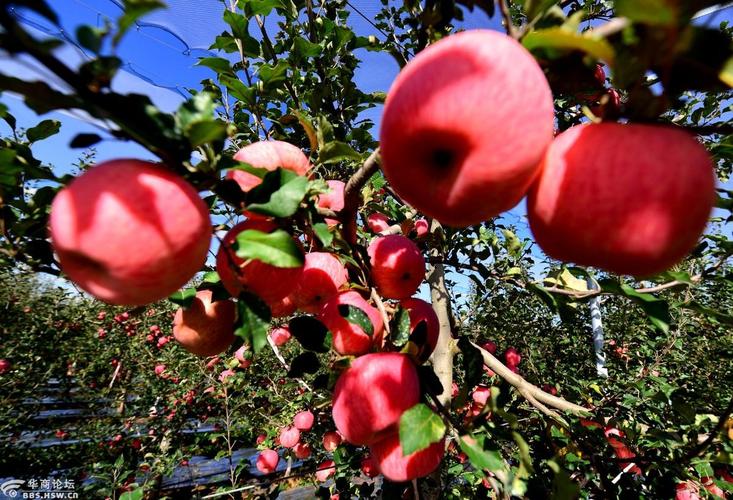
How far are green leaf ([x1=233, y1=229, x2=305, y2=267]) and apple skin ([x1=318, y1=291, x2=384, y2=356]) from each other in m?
0.35

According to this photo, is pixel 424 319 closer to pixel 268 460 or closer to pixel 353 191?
pixel 353 191

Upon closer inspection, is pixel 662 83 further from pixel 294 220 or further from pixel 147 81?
pixel 147 81

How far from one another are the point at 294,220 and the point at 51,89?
1.66ft

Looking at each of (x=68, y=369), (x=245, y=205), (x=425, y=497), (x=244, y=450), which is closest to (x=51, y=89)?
(x=245, y=205)

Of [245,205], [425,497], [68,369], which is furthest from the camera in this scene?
[68,369]

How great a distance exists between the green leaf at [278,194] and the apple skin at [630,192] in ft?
1.43

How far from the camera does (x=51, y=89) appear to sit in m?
0.55

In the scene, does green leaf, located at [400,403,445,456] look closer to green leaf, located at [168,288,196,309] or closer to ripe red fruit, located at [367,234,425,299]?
ripe red fruit, located at [367,234,425,299]

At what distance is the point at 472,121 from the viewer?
1.83ft

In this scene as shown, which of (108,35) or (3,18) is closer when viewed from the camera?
(3,18)

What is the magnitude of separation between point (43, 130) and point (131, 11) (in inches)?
41.1

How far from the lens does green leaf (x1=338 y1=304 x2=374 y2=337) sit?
0.95 metres

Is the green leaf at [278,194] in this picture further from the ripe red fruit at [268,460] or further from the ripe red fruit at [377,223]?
the ripe red fruit at [268,460]

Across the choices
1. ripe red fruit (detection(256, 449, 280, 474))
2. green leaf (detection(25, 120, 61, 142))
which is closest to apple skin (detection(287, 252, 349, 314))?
green leaf (detection(25, 120, 61, 142))
